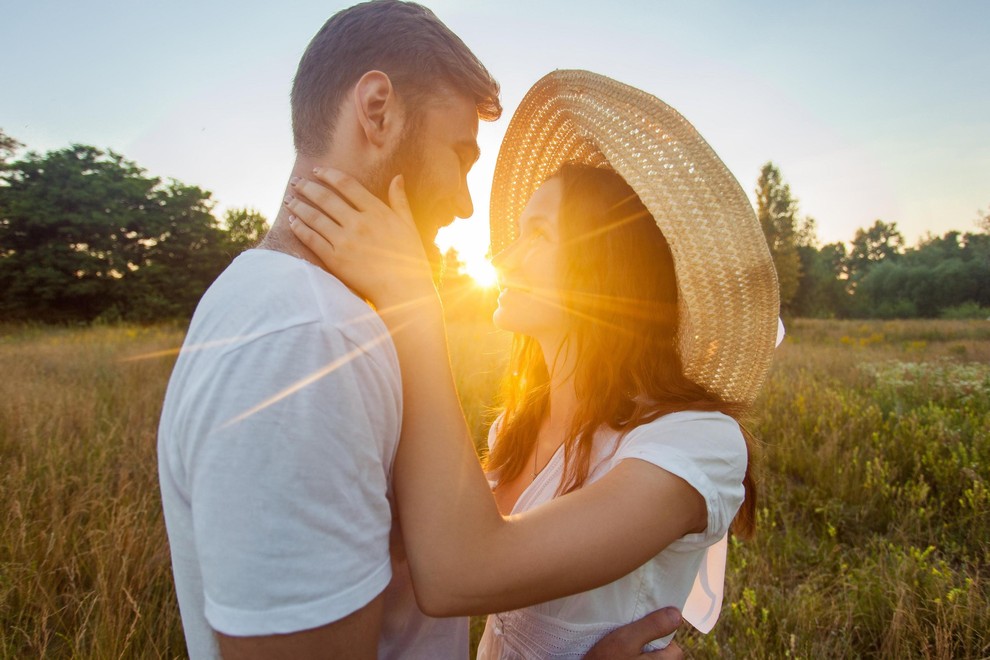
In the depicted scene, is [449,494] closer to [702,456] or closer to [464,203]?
[702,456]

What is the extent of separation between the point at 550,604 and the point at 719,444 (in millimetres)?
692

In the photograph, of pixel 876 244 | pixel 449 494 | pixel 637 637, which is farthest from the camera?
pixel 876 244

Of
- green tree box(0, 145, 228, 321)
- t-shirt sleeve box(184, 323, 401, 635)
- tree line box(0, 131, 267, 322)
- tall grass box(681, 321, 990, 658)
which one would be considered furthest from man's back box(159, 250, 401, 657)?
green tree box(0, 145, 228, 321)

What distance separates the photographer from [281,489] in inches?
31.4

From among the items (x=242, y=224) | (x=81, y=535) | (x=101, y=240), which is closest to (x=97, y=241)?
(x=101, y=240)

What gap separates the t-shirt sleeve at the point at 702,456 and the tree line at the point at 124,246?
2396 centimetres

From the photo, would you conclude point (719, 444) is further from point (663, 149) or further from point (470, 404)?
point (470, 404)

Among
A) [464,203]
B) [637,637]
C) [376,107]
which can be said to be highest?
[376,107]

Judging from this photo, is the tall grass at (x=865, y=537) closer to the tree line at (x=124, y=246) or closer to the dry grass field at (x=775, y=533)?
the dry grass field at (x=775, y=533)

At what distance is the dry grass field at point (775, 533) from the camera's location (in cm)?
238

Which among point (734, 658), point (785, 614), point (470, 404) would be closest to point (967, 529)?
point (785, 614)

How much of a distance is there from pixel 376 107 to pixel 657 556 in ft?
4.77

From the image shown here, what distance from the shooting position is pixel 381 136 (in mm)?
1345

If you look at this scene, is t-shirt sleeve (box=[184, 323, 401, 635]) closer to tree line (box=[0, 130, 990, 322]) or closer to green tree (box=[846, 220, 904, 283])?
tree line (box=[0, 130, 990, 322])
